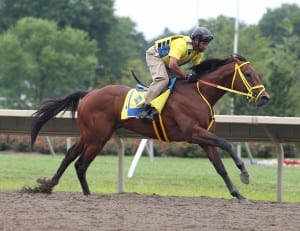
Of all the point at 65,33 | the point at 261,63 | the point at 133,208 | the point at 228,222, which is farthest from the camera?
the point at 65,33

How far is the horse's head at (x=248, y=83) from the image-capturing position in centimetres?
1035

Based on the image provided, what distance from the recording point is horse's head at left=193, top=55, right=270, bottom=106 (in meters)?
10.4

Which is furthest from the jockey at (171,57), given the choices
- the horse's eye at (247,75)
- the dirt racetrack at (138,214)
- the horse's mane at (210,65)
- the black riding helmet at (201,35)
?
the dirt racetrack at (138,214)

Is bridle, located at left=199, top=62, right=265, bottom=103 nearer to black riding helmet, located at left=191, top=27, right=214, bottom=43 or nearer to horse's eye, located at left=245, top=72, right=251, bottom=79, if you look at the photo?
horse's eye, located at left=245, top=72, right=251, bottom=79

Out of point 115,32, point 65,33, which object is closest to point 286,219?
point 65,33

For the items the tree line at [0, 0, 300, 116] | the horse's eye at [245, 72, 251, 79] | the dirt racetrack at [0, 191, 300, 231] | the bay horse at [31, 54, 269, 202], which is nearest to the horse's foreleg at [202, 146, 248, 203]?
the bay horse at [31, 54, 269, 202]

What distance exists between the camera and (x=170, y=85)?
10.7 metres

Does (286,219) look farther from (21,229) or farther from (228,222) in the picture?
(21,229)

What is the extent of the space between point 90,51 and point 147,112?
52.5 meters

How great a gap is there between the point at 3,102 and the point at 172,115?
35090 millimetres

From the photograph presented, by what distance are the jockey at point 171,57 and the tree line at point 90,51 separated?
13401 millimetres

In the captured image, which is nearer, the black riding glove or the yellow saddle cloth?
the yellow saddle cloth

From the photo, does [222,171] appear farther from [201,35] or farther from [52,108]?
[52,108]

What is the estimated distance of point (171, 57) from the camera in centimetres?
1042
